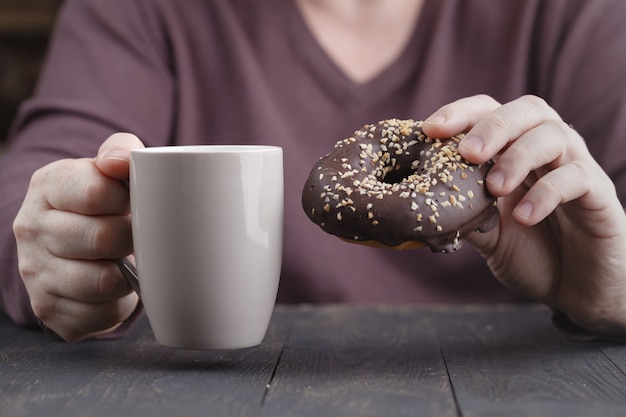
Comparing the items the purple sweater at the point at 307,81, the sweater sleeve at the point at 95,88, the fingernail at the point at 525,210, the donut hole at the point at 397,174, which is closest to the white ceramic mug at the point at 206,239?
the donut hole at the point at 397,174

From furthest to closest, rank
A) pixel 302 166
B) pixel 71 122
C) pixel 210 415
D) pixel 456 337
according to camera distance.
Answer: pixel 302 166, pixel 71 122, pixel 456 337, pixel 210 415

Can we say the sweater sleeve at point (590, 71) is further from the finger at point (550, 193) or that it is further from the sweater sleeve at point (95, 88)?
the sweater sleeve at point (95, 88)

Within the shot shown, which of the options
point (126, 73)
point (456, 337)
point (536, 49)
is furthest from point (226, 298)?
point (536, 49)

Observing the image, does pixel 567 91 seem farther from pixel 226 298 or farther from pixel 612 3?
pixel 226 298

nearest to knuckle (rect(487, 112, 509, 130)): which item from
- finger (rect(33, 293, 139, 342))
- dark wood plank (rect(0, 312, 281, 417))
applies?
dark wood plank (rect(0, 312, 281, 417))

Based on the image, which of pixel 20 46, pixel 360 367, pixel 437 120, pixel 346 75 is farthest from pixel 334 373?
pixel 20 46

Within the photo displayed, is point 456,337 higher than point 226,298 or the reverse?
the reverse

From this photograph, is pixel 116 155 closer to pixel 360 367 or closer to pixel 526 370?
pixel 360 367
